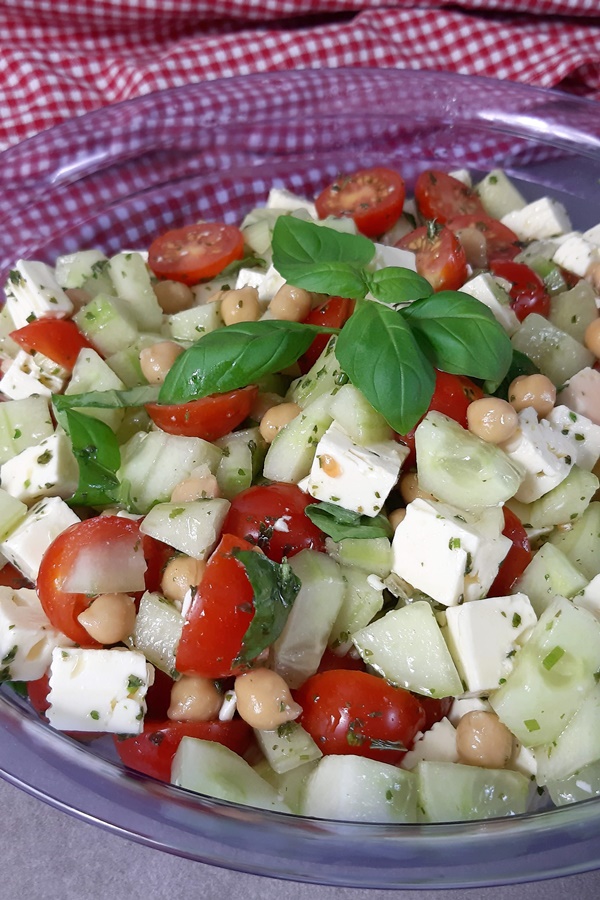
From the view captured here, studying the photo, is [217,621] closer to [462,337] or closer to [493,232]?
[462,337]

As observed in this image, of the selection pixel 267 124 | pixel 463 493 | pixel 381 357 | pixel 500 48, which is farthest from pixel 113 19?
pixel 463 493

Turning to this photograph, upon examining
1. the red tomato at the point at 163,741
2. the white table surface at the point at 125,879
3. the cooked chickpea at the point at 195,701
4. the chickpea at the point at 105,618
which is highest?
the chickpea at the point at 105,618

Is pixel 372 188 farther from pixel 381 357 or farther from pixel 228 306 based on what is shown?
pixel 381 357

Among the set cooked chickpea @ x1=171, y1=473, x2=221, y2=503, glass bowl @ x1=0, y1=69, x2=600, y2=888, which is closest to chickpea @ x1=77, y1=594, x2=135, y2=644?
cooked chickpea @ x1=171, y1=473, x2=221, y2=503

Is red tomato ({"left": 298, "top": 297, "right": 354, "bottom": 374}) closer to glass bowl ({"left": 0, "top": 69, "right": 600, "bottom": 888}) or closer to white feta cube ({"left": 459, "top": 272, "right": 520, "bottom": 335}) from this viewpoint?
white feta cube ({"left": 459, "top": 272, "right": 520, "bottom": 335})

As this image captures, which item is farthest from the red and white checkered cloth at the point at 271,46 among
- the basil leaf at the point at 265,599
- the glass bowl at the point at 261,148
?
the basil leaf at the point at 265,599

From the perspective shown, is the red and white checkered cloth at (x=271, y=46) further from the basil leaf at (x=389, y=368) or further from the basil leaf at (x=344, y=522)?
the basil leaf at (x=344, y=522)

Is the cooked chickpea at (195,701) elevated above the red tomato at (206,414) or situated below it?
below
